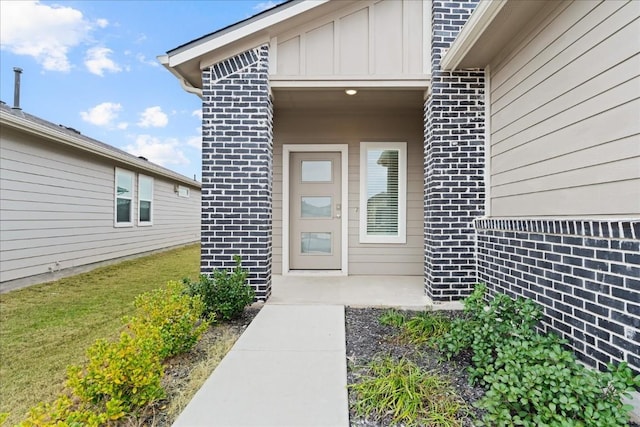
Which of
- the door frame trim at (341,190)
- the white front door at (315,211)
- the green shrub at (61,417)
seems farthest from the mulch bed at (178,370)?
the white front door at (315,211)

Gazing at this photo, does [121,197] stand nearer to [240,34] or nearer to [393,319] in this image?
[240,34]

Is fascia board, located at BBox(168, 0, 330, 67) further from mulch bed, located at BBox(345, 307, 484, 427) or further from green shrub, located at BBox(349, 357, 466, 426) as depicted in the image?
green shrub, located at BBox(349, 357, 466, 426)

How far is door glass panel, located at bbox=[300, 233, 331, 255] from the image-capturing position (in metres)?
5.73

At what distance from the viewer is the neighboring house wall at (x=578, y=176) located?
196 centimetres

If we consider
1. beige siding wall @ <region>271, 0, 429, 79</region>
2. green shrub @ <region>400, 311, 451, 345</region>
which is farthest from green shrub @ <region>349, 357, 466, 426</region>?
beige siding wall @ <region>271, 0, 429, 79</region>

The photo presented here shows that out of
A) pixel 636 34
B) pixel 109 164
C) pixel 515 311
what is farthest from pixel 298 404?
pixel 109 164

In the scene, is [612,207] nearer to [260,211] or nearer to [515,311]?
[515,311]

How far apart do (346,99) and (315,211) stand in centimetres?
193

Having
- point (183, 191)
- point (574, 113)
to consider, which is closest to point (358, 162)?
point (574, 113)

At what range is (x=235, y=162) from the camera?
3996 mm

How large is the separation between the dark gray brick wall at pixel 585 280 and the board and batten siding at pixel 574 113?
0.53 feet

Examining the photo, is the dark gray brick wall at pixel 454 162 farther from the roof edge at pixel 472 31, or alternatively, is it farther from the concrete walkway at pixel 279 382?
the concrete walkway at pixel 279 382

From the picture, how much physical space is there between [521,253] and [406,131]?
309cm

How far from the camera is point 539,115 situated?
286cm
